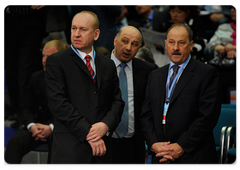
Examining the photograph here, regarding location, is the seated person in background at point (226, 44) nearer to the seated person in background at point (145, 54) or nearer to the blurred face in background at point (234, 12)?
the blurred face in background at point (234, 12)

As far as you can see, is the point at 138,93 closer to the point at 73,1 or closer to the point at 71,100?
the point at 71,100

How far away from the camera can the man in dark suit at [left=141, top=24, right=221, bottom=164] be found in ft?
8.46

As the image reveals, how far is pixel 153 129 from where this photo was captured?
270 centimetres

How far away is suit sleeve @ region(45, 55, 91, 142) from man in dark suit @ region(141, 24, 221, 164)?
52 centimetres

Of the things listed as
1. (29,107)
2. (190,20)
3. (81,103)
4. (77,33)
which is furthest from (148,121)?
(190,20)

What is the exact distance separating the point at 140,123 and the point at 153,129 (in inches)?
7.9

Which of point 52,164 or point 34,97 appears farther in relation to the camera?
point 34,97

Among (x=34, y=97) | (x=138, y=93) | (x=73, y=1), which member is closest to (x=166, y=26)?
(x=73, y=1)

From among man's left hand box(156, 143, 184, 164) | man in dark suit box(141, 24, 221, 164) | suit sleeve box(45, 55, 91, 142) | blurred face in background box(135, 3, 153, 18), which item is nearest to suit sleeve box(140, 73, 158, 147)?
man in dark suit box(141, 24, 221, 164)

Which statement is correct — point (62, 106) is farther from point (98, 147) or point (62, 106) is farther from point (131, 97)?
point (131, 97)

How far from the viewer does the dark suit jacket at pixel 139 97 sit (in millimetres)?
2887

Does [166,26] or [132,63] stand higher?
[166,26]

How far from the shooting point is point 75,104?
250 centimetres

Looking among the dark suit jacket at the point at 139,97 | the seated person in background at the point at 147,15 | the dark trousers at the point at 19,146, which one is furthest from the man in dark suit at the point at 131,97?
the seated person in background at the point at 147,15
